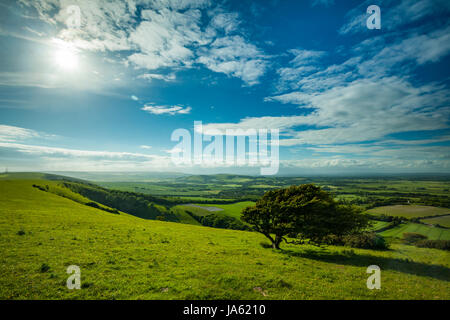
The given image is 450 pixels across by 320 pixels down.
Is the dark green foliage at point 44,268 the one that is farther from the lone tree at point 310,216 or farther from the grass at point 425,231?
the grass at point 425,231

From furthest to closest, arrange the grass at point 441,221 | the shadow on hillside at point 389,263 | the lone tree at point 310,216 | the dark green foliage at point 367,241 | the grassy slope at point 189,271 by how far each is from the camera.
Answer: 1. the grass at point 441,221
2. the dark green foliage at point 367,241
3. the lone tree at point 310,216
4. the shadow on hillside at point 389,263
5. the grassy slope at point 189,271

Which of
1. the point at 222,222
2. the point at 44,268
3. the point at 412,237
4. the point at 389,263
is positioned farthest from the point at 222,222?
the point at 44,268

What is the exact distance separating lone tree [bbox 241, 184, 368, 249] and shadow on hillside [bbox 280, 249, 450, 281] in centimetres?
203

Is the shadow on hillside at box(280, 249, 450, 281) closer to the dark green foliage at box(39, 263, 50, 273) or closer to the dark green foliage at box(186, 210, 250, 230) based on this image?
the dark green foliage at box(39, 263, 50, 273)

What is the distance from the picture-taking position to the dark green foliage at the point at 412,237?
27.8 meters

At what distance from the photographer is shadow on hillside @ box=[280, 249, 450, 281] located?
14.9 meters

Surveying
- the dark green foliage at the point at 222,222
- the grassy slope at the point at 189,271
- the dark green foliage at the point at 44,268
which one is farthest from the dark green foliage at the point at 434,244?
the dark green foliage at the point at 222,222

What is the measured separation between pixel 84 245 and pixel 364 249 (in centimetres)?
3430

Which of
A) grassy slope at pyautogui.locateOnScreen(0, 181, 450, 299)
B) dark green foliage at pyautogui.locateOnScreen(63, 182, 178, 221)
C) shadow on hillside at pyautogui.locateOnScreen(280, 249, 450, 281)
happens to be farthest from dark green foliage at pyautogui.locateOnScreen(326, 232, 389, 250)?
dark green foliage at pyautogui.locateOnScreen(63, 182, 178, 221)

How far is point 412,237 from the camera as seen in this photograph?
29.1 meters

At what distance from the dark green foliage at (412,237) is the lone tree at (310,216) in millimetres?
15649

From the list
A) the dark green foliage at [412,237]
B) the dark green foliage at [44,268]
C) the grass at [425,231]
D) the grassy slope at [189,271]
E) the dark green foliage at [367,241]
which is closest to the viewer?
the grassy slope at [189,271]
